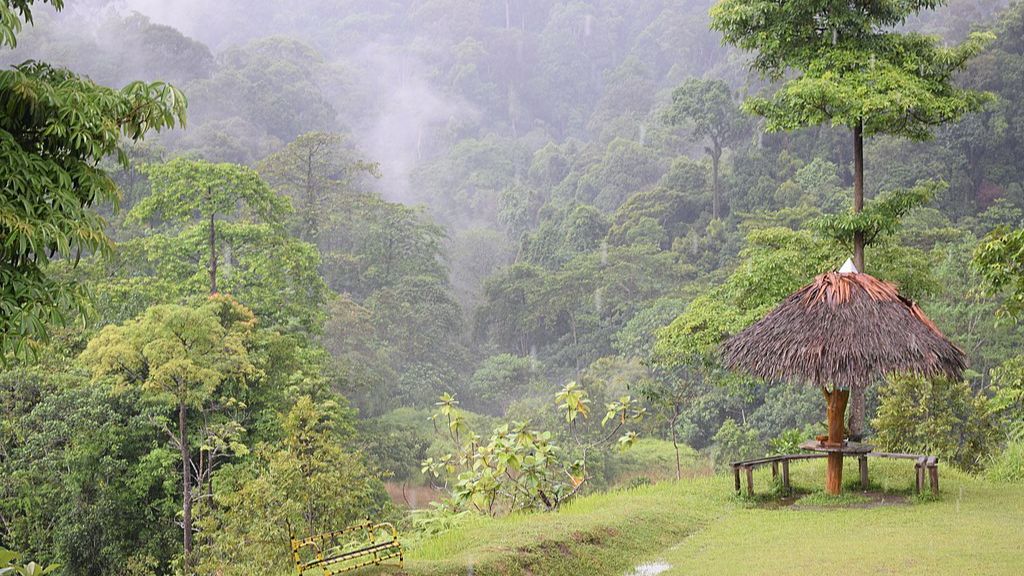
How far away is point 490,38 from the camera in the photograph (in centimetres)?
7375

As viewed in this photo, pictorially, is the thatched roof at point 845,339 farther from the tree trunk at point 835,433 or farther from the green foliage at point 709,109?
the green foliage at point 709,109

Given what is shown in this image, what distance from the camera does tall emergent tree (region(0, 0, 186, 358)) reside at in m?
3.56

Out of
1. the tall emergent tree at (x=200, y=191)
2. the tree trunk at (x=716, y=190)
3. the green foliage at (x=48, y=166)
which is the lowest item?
the green foliage at (x=48, y=166)

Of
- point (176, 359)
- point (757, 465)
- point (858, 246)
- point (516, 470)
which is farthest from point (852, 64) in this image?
point (176, 359)

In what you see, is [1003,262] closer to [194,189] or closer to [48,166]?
[48,166]

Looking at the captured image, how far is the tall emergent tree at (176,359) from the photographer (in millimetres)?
13234

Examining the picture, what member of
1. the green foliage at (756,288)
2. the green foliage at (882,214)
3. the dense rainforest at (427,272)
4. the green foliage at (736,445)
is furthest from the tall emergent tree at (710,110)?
the green foliage at (882,214)

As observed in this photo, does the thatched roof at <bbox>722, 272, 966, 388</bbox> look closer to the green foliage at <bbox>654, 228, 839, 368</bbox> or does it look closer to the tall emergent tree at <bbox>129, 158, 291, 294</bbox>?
the green foliage at <bbox>654, 228, 839, 368</bbox>

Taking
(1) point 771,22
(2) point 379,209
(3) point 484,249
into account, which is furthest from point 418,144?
(1) point 771,22

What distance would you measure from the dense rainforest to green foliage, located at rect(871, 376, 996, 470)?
0.17 ft

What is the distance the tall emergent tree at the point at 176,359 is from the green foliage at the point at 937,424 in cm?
978

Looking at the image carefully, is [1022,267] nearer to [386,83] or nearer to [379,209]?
[379,209]

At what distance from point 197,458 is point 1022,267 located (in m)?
12.8

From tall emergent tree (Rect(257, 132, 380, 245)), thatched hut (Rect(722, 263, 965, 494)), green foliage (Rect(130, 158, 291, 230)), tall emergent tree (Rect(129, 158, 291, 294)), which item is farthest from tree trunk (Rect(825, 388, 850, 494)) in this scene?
tall emergent tree (Rect(257, 132, 380, 245))
